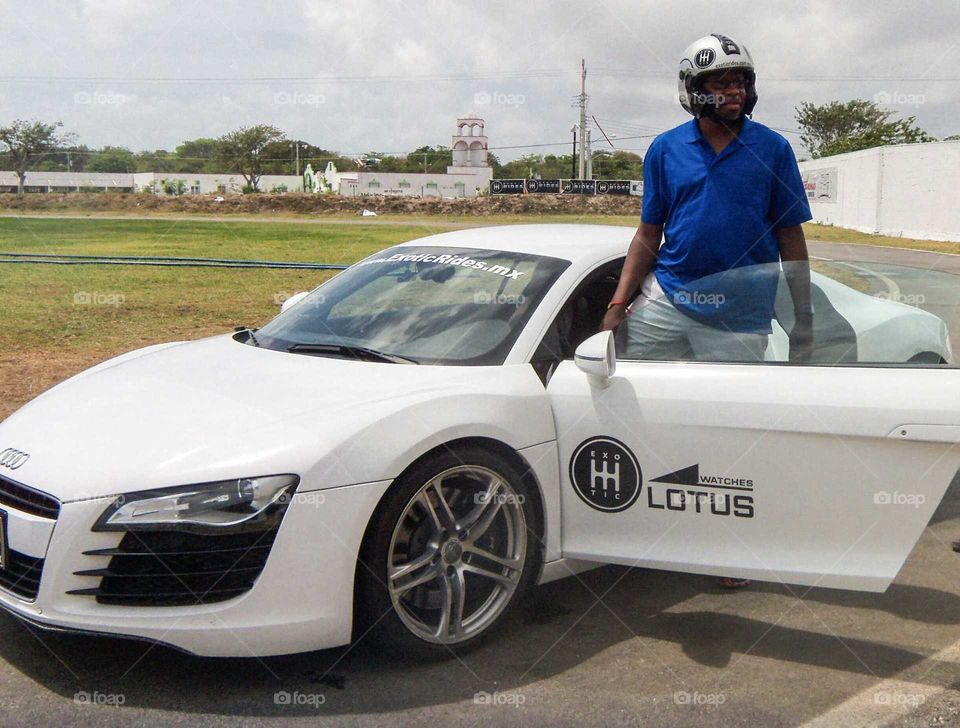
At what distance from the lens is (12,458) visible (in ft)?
10.6

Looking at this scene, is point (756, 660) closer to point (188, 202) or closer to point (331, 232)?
point (331, 232)

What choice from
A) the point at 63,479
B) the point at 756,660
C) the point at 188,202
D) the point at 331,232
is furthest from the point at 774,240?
the point at 188,202

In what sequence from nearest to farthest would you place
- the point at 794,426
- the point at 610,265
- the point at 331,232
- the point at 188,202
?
the point at 794,426, the point at 610,265, the point at 331,232, the point at 188,202

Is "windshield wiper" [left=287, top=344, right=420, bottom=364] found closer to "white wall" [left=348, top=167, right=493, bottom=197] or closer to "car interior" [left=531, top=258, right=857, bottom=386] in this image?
"car interior" [left=531, top=258, right=857, bottom=386]

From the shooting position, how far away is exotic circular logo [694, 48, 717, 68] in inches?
150

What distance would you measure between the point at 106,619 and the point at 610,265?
2.48 metres

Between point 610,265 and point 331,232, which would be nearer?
point 610,265

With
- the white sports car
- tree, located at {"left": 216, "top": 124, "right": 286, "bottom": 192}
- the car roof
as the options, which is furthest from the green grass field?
tree, located at {"left": 216, "top": 124, "right": 286, "bottom": 192}

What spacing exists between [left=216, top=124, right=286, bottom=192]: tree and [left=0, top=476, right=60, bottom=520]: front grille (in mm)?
75719

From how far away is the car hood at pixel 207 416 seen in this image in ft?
9.69

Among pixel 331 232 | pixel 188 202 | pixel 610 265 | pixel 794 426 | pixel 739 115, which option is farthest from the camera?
pixel 188 202

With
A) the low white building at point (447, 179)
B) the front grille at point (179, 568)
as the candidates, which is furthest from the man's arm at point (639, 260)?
the low white building at point (447, 179)

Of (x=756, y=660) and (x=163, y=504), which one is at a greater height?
(x=163, y=504)

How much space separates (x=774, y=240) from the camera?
12.7ft
